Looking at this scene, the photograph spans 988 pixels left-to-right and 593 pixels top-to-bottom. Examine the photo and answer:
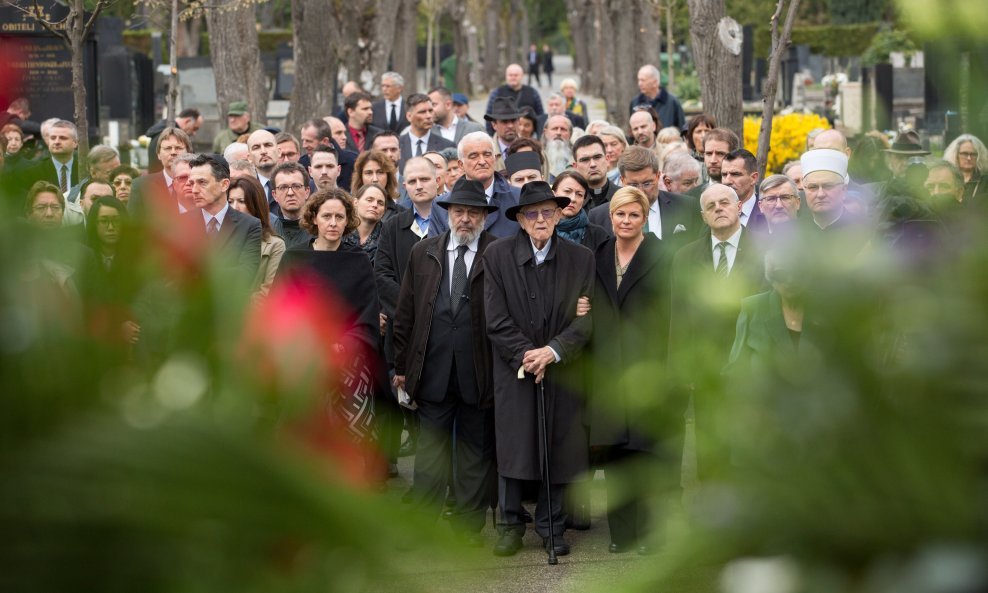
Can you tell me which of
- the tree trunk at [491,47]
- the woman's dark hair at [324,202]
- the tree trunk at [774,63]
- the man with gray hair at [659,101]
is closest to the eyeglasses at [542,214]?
the woman's dark hair at [324,202]

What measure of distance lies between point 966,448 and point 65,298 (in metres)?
0.59

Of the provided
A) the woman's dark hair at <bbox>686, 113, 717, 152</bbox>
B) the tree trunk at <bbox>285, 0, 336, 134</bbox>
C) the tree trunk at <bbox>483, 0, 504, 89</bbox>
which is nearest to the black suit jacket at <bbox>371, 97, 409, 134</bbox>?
the woman's dark hair at <bbox>686, 113, 717, 152</bbox>

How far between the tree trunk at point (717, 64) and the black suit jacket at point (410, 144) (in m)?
2.53

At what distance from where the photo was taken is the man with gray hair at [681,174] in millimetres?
10828

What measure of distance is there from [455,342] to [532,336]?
62 centimetres

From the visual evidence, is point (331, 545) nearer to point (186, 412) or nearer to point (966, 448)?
point (186, 412)

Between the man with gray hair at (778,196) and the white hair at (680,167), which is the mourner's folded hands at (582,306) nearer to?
the man with gray hair at (778,196)

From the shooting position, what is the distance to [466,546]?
0.98m

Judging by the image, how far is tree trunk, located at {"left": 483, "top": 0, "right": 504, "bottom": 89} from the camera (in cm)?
6856

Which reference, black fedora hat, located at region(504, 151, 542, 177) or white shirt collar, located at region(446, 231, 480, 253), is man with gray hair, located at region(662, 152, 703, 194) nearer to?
black fedora hat, located at region(504, 151, 542, 177)

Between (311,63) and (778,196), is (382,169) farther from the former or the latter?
(311,63)

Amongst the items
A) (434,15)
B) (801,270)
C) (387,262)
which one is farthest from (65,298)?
(434,15)

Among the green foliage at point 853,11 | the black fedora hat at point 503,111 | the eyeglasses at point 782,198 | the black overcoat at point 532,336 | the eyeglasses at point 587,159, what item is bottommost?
the black overcoat at point 532,336

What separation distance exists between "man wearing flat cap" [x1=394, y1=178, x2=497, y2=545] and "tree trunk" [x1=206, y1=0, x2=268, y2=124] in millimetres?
13665
